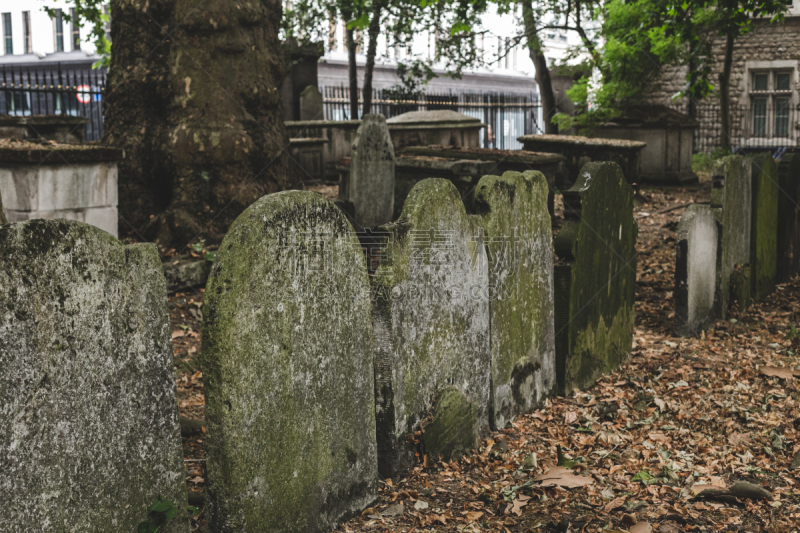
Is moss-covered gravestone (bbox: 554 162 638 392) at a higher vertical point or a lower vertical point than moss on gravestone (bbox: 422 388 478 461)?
higher

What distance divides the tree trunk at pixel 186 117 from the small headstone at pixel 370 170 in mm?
1730

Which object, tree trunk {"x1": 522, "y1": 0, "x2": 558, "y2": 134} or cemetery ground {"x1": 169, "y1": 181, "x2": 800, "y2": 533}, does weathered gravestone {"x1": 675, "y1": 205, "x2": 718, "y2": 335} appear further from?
tree trunk {"x1": 522, "y1": 0, "x2": 558, "y2": 134}

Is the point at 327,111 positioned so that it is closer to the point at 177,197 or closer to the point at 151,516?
the point at 177,197

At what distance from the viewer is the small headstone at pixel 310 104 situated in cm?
1755

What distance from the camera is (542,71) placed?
1898cm

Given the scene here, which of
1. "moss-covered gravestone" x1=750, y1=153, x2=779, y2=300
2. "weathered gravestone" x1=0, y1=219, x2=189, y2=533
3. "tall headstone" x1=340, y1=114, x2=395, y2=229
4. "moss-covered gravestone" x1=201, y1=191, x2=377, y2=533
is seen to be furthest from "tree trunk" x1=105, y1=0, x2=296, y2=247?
"weathered gravestone" x1=0, y1=219, x2=189, y2=533

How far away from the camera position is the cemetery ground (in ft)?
10.7

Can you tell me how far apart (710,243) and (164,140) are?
551 cm

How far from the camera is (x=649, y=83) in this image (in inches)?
664

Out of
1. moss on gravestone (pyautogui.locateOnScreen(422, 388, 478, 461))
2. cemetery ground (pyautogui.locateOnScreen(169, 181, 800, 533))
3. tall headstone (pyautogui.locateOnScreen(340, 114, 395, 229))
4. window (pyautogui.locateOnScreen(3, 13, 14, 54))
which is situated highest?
window (pyautogui.locateOnScreen(3, 13, 14, 54))

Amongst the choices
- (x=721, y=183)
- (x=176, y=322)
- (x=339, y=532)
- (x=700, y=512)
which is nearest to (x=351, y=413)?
(x=339, y=532)

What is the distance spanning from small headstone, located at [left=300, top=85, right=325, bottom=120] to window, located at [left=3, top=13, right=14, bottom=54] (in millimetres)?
27229

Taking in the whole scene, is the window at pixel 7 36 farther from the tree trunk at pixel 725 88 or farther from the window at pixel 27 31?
the tree trunk at pixel 725 88

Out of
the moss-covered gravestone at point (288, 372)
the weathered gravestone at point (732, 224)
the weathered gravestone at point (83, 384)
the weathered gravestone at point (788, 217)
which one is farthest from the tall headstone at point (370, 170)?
the weathered gravestone at point (83, 384)
